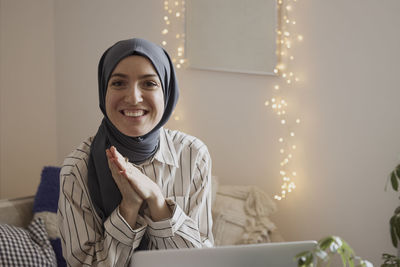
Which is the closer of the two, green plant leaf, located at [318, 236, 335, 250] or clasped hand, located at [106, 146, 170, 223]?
green plant leaf, located at [318, 236, 335, 250]

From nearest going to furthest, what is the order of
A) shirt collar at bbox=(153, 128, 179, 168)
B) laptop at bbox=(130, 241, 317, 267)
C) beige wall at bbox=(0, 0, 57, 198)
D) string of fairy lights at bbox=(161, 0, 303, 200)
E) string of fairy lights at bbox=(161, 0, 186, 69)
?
laptop at bbox=(130, 241, 317, 267), shirt collar at bbox=(153, 128, 179, 168), string of fairy lights at bbox=(161, 0, 303, 200), string of fairy lights at bbox=(161, 0, 186, 69), beige wall at bbox=(0, 0, 57, 198)

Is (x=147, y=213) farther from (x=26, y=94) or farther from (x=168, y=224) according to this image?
(x=26, y=94)

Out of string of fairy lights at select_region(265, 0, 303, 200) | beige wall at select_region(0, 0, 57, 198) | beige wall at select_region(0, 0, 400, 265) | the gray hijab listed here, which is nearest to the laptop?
the gray hijab

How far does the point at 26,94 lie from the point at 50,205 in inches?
→ 34.4

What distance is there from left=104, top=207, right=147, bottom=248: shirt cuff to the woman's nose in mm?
272

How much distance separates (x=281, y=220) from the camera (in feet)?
8.23

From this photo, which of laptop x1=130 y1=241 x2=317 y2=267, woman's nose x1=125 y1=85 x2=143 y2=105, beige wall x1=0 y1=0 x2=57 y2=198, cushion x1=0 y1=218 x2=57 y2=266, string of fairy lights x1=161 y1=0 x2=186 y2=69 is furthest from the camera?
beige wall x1=0 y1=0 x2=57 y2=198

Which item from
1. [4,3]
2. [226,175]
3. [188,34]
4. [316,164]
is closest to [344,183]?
[316,164]

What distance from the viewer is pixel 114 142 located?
51.3 inches

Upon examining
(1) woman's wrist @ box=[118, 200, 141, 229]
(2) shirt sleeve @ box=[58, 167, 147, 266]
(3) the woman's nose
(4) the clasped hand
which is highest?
(3) the woman's nose

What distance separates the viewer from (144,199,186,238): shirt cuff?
1204 millimetres

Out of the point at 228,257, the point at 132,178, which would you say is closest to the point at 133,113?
the point at 132,178

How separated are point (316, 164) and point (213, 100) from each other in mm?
660

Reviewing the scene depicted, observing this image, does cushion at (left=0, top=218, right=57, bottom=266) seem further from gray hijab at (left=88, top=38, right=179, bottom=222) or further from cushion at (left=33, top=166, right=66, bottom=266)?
gray hijab at (left=88, top=38, right=179, bottom=222)
